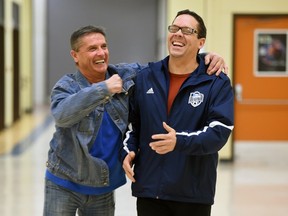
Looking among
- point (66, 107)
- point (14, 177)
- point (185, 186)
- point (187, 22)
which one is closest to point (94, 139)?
point (66, 107)

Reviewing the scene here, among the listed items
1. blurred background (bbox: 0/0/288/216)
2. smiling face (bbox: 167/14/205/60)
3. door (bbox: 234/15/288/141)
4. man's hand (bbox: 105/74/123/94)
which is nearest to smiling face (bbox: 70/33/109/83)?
man's hand (bbox: 105/74/123/94)

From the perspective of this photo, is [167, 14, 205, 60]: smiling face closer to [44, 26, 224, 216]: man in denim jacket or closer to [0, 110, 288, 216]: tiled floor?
[44, 26, 224, 216]: man in denim jacket

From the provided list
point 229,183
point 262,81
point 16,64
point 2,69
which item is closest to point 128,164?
point 229,183

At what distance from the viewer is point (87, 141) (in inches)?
115

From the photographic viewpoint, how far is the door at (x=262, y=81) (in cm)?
960

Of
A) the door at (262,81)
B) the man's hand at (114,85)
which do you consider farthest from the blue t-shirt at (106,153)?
the door at (262,81)

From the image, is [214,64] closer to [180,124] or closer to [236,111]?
[180,124]

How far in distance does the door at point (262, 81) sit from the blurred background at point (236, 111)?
17 mm

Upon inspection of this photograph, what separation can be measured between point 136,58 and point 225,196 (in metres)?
14.4

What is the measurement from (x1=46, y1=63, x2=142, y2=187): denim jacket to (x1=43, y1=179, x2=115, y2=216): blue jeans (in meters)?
0.09

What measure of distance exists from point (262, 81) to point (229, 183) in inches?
112

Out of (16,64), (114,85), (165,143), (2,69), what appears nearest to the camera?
(165,143)

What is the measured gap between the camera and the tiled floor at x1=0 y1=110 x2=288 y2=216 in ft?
20.4

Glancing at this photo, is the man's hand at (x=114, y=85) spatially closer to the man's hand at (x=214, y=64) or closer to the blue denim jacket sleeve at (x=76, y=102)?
the blue denim jacket sleeve at (x=76, y=102)
